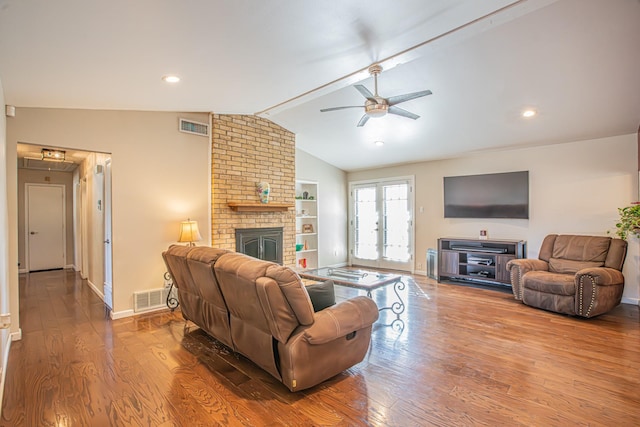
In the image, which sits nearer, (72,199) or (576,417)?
(576,417)

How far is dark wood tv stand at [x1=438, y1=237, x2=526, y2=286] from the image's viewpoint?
5.20m

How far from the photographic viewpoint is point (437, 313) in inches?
161

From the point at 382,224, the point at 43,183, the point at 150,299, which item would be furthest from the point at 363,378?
the point at 43,183

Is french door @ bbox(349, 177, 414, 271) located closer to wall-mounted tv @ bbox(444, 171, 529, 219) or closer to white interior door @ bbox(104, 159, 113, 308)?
wall-mounted tv @ bbox(444, 171, 529, 219)

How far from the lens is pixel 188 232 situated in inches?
168

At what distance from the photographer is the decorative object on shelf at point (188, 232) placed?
4250mm

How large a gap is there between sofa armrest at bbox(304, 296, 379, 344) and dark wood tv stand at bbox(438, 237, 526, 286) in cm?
367

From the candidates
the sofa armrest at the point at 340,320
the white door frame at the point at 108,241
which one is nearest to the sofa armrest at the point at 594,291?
the sofa armrest at the point at 340,320

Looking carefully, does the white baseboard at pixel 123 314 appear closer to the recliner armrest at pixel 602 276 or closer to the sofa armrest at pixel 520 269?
the sofa armrest at pixel 520 269

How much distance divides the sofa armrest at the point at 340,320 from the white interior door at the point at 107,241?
127 inches

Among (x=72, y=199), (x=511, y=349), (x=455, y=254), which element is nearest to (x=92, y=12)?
(x=511, y=349)

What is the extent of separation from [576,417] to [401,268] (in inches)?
197

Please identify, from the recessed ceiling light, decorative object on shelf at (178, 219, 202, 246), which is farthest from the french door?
the recessed ceiling light

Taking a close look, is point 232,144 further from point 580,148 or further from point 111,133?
point 580,148
